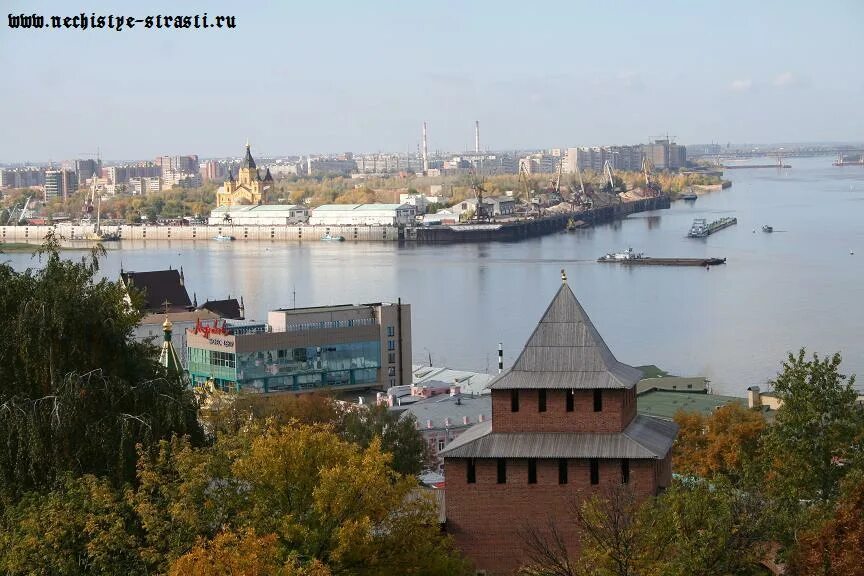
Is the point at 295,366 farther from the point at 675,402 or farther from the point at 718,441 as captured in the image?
the point at 718,441

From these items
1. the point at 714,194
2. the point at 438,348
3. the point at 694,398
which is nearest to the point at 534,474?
the point at 694,398

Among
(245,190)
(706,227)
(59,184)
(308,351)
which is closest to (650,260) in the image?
(706,227)

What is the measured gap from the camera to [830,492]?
838cm

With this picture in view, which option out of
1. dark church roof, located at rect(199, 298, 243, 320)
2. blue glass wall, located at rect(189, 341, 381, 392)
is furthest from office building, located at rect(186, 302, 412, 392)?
dark church roof, located at rect(199, 298, 243, 320)

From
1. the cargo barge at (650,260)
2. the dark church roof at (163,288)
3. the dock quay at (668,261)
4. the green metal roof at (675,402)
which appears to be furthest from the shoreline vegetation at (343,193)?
the green metal roof at (675,402)

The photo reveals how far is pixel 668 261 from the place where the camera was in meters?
44.7

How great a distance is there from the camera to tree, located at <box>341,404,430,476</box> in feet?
38.7

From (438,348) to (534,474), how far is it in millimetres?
16341

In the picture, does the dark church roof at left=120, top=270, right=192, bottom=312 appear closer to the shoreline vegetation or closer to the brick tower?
the brick tower

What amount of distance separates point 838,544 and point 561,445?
5.80 feet

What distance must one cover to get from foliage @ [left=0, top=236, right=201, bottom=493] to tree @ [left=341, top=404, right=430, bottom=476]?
3.99 metres

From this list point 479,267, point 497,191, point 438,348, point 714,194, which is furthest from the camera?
point 714,194

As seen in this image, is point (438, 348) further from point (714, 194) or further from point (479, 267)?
point (714, 194)

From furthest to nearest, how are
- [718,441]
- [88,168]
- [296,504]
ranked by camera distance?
[88,168] → [718,441] → [296,504]
